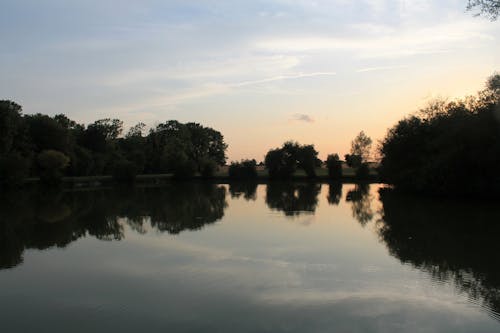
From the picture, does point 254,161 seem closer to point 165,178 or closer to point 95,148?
point 165,178

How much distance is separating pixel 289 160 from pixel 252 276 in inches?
2595

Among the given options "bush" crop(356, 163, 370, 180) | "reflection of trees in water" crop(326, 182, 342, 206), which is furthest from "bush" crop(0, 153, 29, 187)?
"bush" crop(356, 163, 370, 180)

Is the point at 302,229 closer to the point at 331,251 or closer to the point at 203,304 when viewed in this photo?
the point at 331,251

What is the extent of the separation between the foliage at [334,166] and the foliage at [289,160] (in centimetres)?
283

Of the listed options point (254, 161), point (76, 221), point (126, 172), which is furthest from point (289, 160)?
point (76, 221)

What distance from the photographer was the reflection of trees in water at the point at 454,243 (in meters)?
11.0

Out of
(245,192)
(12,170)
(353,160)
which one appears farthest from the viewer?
(353,160)

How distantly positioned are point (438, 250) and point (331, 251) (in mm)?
3480

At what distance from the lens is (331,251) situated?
15219 millimetres

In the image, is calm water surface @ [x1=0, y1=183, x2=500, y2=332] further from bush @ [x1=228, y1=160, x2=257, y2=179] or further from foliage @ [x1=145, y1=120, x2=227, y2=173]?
foliage @ [x1=145, y1=120, x2=227, y2=173]

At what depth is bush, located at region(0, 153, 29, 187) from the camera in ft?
177

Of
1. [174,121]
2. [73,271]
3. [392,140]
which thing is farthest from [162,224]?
[174,121]

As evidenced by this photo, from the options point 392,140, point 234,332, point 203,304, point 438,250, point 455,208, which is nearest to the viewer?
point 234,332

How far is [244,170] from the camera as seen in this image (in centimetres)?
7844
